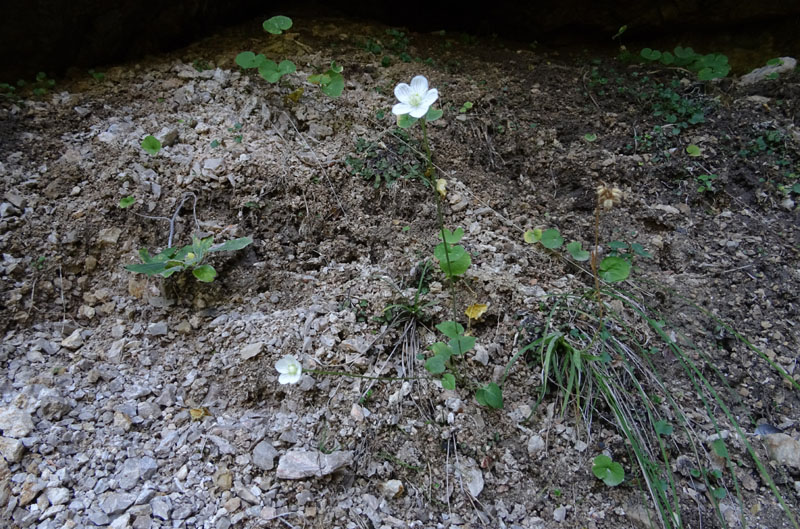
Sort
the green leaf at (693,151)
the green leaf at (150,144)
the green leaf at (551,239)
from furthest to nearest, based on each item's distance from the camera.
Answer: the green leaf at (693,151)
the green leaf at (150,144)
the green leaf at (551,239)

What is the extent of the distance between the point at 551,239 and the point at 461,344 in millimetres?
570

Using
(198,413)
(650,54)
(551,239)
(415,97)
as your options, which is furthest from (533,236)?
(650,54)

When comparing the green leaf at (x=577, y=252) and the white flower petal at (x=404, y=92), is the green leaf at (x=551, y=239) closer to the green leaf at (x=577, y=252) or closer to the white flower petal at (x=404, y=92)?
the green leaf at (x=577, y=252)

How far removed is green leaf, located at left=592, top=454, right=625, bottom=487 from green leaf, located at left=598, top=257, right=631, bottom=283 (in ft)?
1.73

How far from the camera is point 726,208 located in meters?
1.97

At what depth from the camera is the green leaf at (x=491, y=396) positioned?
1.44m

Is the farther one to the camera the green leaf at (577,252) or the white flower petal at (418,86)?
the green leaf at (577,252)

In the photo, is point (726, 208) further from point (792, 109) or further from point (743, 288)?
point (792, 109)

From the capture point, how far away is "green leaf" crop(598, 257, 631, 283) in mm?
1530

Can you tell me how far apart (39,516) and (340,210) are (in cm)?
128

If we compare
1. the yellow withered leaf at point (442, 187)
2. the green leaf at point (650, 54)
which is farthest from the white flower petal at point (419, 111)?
the green leaf at point (650, 54)

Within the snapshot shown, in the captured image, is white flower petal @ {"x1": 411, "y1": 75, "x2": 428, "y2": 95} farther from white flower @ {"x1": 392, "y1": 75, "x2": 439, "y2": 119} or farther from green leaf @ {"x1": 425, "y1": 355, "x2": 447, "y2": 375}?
green leaf @ {"x1": 425, "y1": 355, "x2": 447, "y2": 375}

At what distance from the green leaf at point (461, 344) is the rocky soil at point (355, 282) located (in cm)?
12

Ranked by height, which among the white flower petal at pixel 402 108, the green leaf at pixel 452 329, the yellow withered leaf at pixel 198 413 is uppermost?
the white flower petal at pixel 402 108
